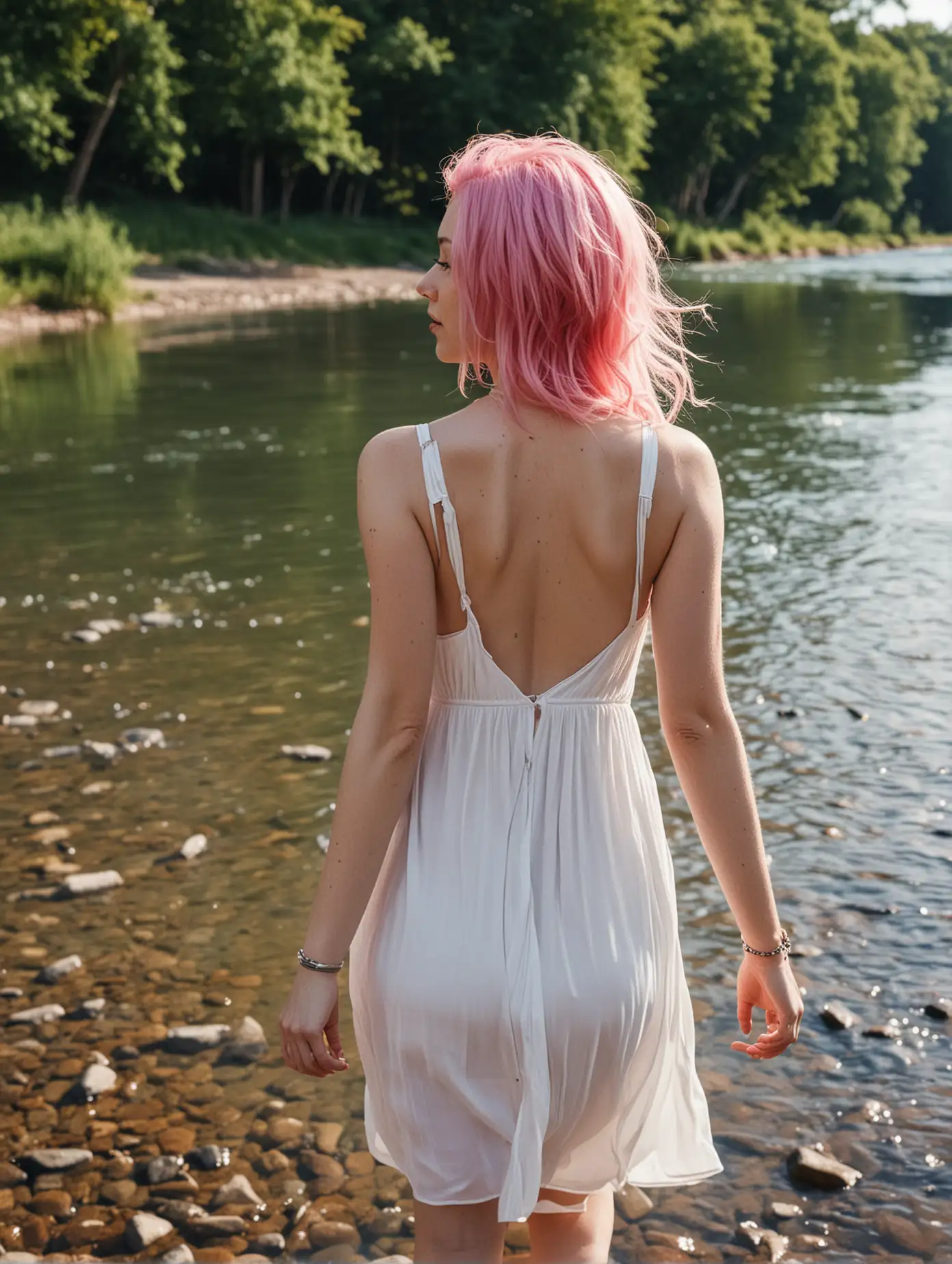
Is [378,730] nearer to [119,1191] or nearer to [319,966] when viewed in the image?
[319,966]

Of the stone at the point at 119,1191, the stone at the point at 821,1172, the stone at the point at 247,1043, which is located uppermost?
the stone at the point at 821,1172

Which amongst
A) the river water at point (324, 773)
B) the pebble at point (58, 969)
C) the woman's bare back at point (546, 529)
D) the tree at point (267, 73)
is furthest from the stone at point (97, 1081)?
the tree at point (267, 73)

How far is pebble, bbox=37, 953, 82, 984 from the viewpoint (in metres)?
4.97

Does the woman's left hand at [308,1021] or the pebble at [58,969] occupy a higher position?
the woman's left hand at [308,1021]

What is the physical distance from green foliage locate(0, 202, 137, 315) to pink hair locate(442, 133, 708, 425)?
2844cm

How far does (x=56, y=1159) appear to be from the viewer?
4.01m

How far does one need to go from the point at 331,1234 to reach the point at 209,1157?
47 cm

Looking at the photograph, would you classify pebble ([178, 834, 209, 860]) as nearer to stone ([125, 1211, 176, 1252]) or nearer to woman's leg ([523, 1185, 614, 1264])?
stone ([125, 1211, 176, 1252])

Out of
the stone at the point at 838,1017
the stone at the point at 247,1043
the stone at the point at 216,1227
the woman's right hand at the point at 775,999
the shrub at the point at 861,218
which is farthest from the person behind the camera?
the shrub at the point at 861,218

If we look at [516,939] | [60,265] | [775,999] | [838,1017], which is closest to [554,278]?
[516,939]

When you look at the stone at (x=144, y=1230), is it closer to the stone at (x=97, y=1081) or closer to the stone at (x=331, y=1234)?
the stone at (x=331, y=1234)

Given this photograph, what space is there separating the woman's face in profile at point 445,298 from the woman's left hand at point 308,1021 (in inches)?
37.9

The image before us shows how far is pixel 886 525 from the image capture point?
12312mm

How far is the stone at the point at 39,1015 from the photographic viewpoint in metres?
4.70
